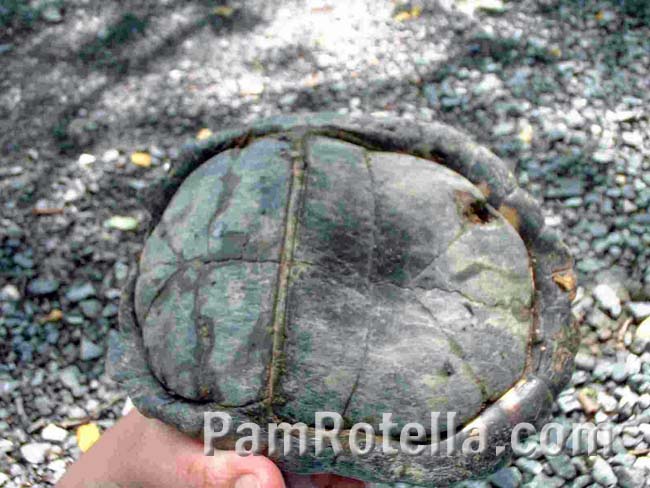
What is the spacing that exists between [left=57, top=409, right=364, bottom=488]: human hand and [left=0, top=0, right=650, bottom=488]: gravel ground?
1.45ft

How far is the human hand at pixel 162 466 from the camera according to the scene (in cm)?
222

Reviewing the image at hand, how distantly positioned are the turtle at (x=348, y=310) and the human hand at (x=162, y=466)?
92 millimetres

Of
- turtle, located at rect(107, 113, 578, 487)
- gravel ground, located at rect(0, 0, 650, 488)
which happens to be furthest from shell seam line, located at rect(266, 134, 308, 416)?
gravel ground, located at rect(0, 0, 650, 488)

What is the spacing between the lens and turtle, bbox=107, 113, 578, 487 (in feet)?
6.88

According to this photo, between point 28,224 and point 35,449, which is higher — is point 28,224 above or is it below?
above

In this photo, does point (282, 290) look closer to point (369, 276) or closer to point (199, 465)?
point (369, 276)

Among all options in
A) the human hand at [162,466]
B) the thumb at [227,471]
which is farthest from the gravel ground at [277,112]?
the thumb at [227,471]

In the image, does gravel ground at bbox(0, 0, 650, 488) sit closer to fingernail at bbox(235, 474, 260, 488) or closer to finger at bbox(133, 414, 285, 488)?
finger at bbox(133, 414, 285, 488)

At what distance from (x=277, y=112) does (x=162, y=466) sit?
2.45 m

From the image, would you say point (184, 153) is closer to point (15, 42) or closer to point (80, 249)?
point (80, 249)

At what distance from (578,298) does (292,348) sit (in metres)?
1.76

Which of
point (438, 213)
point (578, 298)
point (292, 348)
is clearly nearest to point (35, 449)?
point (292, 348)

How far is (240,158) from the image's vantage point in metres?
2.40

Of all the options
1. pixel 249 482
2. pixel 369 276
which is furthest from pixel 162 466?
pixel 369 276
